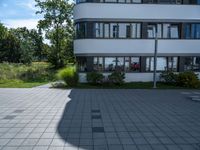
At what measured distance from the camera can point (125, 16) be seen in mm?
20578

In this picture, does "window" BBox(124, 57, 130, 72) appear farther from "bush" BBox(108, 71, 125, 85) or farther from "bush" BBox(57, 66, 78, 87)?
"bush" BBox(57, 66, 78, 87)

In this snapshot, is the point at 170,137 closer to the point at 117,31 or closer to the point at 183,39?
the point at 117,31

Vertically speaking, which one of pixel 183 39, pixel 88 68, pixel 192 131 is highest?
pixel 183 39

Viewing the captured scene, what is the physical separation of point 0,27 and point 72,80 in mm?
23238

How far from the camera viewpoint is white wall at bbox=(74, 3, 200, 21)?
20.2 m

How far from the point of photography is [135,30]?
21.2 metres

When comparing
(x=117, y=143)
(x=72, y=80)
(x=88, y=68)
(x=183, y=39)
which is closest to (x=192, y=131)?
(x=117, y=143)

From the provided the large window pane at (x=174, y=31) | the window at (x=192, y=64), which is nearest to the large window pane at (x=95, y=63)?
the large window pane at (x=174, y=31)

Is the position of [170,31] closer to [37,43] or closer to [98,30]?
[98,30]

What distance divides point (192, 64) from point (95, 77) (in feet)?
31.5

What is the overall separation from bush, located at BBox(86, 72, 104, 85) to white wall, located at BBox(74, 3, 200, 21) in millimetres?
4977

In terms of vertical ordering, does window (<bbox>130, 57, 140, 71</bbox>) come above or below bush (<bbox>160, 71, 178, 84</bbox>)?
above

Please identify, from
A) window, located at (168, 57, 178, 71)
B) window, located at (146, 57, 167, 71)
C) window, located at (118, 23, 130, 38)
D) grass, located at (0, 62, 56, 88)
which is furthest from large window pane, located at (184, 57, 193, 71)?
grass, located at (0, 62, 56, 88)

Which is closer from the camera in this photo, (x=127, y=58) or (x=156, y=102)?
(x=156, y=102)
